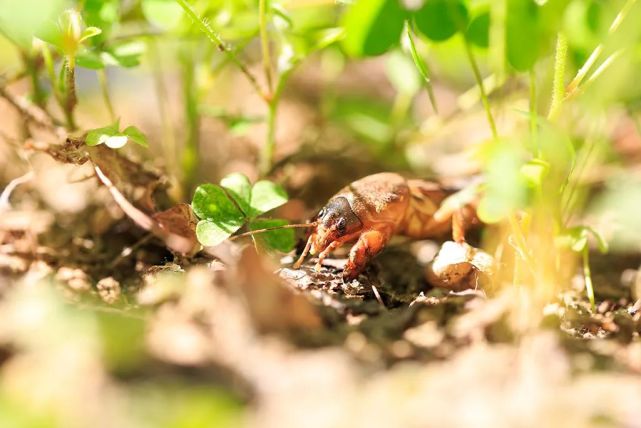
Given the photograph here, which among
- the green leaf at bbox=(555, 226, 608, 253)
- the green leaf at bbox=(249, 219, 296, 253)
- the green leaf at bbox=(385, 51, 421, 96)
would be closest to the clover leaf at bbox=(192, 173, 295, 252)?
the green leaf at bbox=(249, 219, 296, 253)

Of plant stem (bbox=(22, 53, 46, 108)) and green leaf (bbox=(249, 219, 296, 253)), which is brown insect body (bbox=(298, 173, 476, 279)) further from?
plant stem (bbox=(22, 53, 46, 108))

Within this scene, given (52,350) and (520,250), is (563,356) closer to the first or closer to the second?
(520,250)

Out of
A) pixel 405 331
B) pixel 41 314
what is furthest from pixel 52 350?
pixel 405 331

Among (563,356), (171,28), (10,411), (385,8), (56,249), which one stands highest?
(385,8)

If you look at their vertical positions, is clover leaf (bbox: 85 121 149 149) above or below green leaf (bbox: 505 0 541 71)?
below

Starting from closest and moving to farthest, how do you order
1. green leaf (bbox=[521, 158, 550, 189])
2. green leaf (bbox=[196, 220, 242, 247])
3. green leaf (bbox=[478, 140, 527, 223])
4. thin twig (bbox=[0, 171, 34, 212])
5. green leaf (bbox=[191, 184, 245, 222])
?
green leaf (bbox=[478, 140, 527, 223]) < green leaf (bbox=[521, 158, 550, 189]) < green leaf (bbox=[196, 220, 242, 247]) < green leaf (bbox=[191, 184, 245, 222]) < thin twig (bbox=[0, 171, 34, 212])

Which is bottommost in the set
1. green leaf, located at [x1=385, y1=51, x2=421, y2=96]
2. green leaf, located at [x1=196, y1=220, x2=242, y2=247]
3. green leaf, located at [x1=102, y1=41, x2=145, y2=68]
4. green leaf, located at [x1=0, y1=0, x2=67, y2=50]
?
green leaf, located at [x1=196, y1=220, x2=242, y2=247]

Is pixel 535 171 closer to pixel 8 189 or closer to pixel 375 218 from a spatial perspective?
pixel 375 218

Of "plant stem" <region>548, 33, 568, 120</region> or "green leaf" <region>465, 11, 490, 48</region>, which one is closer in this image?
"plant stem" <region>548, 33, 568, 120</region>
